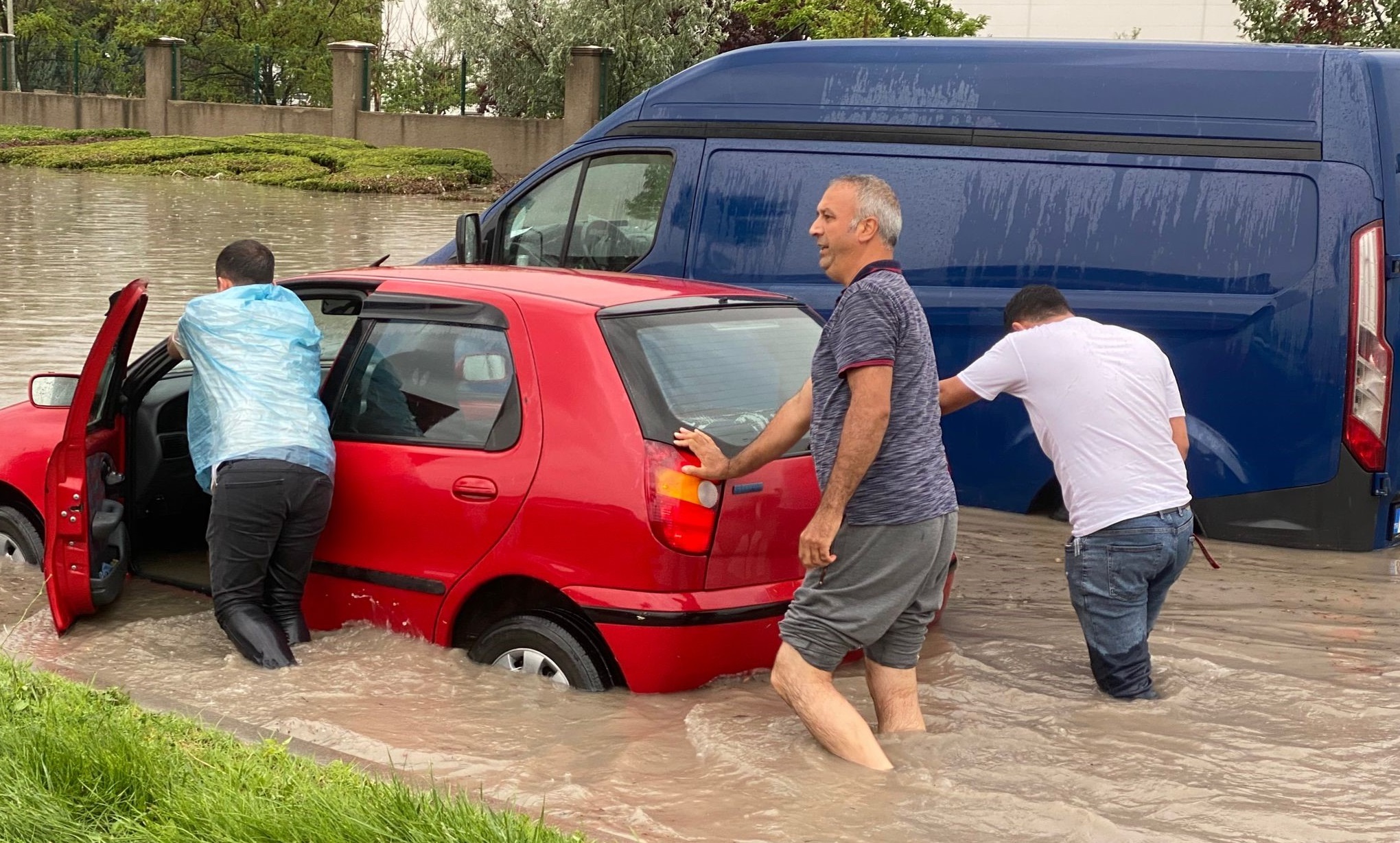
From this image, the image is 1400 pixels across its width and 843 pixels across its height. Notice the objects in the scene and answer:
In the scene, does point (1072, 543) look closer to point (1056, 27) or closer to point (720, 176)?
point (720, 176)

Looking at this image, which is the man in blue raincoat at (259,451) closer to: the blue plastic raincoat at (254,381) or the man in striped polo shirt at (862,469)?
the blue plastic raincoat at (254,381)

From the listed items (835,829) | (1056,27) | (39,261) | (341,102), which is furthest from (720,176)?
(1056,27)

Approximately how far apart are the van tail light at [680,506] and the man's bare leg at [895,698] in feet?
Result: 2.01

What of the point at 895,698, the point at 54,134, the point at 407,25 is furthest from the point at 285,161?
the point at 895,698

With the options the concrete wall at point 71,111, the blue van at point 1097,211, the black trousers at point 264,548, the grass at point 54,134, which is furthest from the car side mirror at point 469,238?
the concrete wall at point 71,111

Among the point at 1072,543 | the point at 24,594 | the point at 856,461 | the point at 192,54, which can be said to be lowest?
the point at 24,594

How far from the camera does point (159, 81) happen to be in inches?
1748

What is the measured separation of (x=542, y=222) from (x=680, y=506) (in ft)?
13.8

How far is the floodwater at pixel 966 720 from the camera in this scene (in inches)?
162

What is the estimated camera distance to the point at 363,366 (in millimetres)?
5430

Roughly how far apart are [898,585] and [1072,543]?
1.05 metres

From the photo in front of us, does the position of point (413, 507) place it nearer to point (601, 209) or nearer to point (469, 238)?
point (469, 238)

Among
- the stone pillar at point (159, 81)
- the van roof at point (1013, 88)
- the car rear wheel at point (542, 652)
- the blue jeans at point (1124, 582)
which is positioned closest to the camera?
the car rear wheel at point (542, 652)

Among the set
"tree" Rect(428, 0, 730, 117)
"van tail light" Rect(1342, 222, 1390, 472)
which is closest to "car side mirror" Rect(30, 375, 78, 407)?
"van tail light" Rect(1342, 222, 1390, 472)
